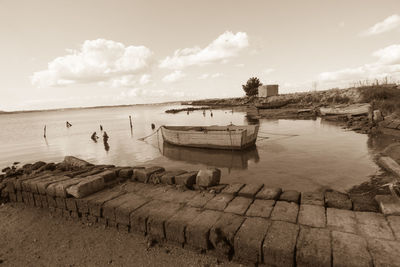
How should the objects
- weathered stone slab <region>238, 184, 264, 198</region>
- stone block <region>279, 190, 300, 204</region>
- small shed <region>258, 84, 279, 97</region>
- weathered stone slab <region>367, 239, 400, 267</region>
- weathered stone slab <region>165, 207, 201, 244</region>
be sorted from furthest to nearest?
small shed <region>258, 84, 279, 97</region>, weathered stone slab <region>238, 184, 264, 198</region>, stone block <region>279, 190, 300, 204</region>, weathered stone slab <region>165, 207, 201, 244</region>, weathered stone slab <region>367, 239, 400, 267</region>

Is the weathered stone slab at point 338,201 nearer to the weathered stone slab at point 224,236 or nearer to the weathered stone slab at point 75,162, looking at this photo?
the weathered stone slab at point 224,236

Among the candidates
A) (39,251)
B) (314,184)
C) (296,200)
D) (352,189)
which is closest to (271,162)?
(314,184)

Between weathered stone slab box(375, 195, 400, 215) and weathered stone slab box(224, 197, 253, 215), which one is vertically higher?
weathered stone slab box(375, 195, 400, 215)

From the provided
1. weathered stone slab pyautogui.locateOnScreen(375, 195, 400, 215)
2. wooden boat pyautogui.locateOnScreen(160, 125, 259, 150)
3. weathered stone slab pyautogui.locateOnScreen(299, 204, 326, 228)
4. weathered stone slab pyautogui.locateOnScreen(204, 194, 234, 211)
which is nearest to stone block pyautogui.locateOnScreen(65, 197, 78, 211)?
weathered stone slab pyautogui.locateOnScreen(204, 194, 234, 211)

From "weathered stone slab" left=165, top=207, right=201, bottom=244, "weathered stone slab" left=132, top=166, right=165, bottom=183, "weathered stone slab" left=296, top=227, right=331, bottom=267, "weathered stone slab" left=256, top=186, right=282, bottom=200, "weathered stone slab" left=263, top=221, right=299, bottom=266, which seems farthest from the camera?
"weathered stone slab" left=132, top=166, right=165, bottom=183

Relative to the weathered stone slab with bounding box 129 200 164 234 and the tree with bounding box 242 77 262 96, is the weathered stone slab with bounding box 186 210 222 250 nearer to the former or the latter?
the weathered stone slab with bounding box 129 200 164 234

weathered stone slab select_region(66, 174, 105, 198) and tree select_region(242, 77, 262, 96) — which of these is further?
tree select_region(242, 77, 262, 96)

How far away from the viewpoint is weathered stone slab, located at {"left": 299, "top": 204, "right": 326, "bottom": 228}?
3.69 metres

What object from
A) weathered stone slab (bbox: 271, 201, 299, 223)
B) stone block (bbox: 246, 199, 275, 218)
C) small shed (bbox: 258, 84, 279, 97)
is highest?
small shed (bbox: 258, 84, 279, 97)

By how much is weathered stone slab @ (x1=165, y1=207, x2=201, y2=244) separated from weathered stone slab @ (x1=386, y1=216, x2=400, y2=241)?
319cm

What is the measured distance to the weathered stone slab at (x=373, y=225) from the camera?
327cm

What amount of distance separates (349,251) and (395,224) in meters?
1.27

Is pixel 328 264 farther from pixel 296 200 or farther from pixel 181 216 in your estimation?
pixel 181 216

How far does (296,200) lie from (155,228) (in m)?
3.00
